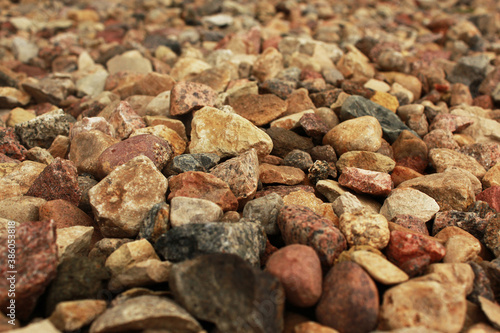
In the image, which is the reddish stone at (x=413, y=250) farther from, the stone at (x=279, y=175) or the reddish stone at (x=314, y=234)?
the stone at (x=279, y=175)

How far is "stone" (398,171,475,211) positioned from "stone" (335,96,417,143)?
948mm

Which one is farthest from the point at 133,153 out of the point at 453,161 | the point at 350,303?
the point at 453,161

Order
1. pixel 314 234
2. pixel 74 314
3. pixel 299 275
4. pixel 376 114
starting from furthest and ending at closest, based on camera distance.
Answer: pixel 376 114
pixel 314 234
pixel 299 275
pixel 74 314

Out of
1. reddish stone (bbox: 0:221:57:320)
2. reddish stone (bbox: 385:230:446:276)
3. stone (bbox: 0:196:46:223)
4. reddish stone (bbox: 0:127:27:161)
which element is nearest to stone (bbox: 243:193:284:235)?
reddish stone (bbox: 385:230:446:276)

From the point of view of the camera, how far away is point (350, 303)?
2.24 meters

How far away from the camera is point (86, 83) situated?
599 cm

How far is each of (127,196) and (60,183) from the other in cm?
70

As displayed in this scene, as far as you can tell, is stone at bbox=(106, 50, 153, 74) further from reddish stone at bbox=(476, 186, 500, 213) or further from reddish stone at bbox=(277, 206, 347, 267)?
reddish stone at bbox=(476, 186, 500, 213)

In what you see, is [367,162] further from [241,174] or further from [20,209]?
[20,209]

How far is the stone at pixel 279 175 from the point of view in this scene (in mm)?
3568

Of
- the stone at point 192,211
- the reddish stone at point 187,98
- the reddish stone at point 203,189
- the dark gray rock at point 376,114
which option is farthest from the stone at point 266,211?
the dark gray rock at point 376,114

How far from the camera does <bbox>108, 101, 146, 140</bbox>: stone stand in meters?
4.09

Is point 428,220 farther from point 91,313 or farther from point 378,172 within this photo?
point 91,313

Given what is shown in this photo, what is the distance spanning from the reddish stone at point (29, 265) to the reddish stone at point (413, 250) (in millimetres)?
2310
